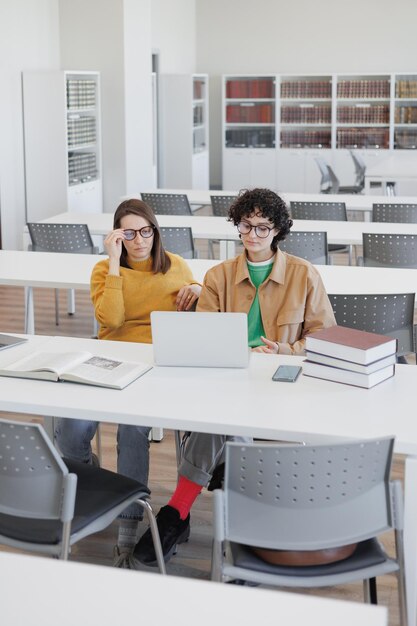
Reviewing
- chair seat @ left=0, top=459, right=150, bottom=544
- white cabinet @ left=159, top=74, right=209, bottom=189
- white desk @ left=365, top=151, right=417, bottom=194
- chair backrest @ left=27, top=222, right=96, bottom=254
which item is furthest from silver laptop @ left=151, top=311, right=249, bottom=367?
white cabinet @ left=159, top=74, right=209, bottom=189

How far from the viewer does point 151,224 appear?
11.1 ft

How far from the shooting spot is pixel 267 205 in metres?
3.20

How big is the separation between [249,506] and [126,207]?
1.57 m

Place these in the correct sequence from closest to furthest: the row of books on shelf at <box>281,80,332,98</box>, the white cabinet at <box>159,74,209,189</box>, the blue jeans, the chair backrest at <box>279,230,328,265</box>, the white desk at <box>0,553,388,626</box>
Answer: the white desk at <box>0,553,388,626</box>, the blue jeans, the chair backrest at <box>279,230,328,265</box>, the white cabinet at <box>159,74,209,189</box>, the row of books on shelf at <box>281,80,332,98</box>

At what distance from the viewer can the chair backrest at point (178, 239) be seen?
542 cm

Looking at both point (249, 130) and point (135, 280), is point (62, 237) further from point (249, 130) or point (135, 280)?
point (249, 130)

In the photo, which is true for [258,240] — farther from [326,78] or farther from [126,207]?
[326,78]

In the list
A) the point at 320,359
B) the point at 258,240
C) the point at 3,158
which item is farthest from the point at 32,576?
the point at 3,158

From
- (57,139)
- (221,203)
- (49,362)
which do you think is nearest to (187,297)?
(49,362)

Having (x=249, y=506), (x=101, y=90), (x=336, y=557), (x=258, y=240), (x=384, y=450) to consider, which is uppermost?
(x=101, y=90)

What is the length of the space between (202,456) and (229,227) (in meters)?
3.26

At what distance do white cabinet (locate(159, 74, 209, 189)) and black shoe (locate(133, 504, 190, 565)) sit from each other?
9.57 metres

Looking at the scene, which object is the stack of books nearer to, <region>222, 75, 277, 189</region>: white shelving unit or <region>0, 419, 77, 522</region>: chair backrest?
<region>0, 419, 77, 522</region>: chair backrest

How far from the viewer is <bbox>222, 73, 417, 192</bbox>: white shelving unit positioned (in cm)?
1255
